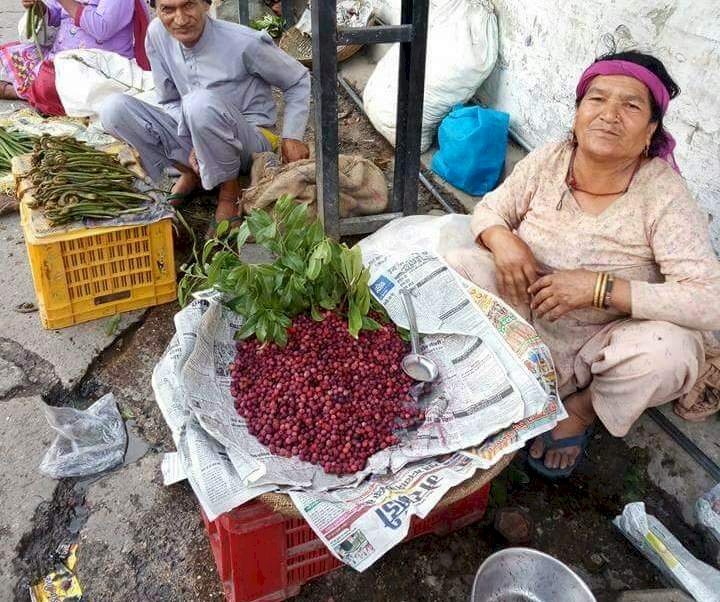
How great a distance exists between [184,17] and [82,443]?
2061 mm

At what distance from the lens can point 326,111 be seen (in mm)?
2959

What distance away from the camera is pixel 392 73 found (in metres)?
4.48

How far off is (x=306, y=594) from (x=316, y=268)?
3.31ft

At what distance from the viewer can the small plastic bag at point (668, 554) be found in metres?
1.83

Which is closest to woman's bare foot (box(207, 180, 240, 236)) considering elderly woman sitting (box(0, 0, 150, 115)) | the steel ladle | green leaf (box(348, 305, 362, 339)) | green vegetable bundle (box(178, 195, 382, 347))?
green vegetable bundle (box(178, 195, 382, 347))

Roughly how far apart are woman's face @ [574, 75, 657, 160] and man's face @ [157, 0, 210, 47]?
2076mm

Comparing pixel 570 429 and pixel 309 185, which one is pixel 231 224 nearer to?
pixel 309 185

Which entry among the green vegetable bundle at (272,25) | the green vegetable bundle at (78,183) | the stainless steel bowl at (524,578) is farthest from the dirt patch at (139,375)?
the green vegetable bundle at (272,25)

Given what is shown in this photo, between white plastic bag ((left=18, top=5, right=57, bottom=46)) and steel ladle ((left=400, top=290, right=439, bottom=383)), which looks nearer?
steel ladle ((left=400, top=290, right=439, bottom=383))

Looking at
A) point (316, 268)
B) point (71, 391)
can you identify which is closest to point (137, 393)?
point (71, 391)

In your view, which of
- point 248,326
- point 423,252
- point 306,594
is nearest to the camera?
point 306,594

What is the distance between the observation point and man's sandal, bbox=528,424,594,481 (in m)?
2.29

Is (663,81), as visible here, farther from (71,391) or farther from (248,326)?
(71,391)

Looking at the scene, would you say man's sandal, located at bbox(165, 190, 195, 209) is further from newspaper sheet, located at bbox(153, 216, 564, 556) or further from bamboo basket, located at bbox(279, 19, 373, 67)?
bamboo basket, located at bbox(279, 19, 373, 67)
